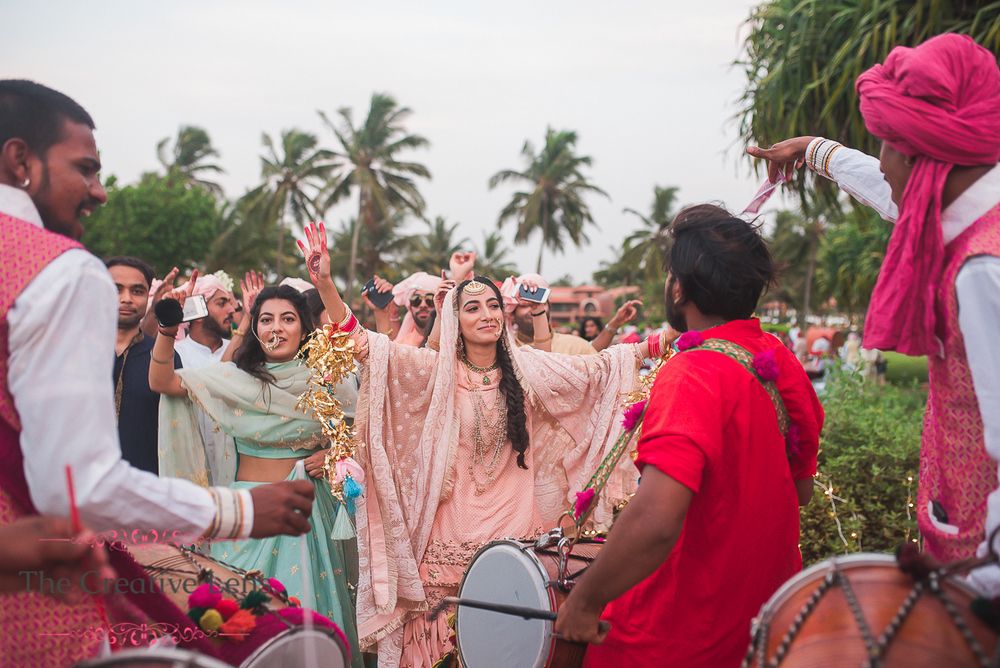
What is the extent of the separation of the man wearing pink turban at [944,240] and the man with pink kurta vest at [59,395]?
5.13 feet

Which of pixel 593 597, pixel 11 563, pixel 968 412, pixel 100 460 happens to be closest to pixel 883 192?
pixel 968 412

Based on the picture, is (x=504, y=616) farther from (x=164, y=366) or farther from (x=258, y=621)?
(x=164, y=366)

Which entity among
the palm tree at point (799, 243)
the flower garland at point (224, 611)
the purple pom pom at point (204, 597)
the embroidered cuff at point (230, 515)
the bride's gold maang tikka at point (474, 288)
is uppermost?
the bride's gold maang tikka at point (474, 288)

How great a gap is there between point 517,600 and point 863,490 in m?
3.60

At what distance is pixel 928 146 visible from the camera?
7.11 ft

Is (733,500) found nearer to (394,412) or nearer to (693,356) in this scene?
(693,356)

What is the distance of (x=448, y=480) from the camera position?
195 inches

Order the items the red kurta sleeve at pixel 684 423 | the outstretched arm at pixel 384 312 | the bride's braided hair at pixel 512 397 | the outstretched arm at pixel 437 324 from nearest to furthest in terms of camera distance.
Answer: the red kurta sleeve at pixel 684 423 < the bride's braided hair at pixel 512 397 < the outstretched arm at pixel 437 324 < the outstretched arm at pixel 384 312

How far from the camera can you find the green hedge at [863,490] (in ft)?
18.1

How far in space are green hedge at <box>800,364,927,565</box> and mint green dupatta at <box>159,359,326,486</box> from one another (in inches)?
124

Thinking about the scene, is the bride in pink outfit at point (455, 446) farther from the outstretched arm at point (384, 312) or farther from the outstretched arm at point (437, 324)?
the outstretched arm at point (384, 312)

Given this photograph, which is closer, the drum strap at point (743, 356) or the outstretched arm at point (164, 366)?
the drum strap at point (743, 356)

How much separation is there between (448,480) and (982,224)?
3374mm

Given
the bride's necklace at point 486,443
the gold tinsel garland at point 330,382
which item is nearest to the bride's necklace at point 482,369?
the bride's necklace at point 486,443
